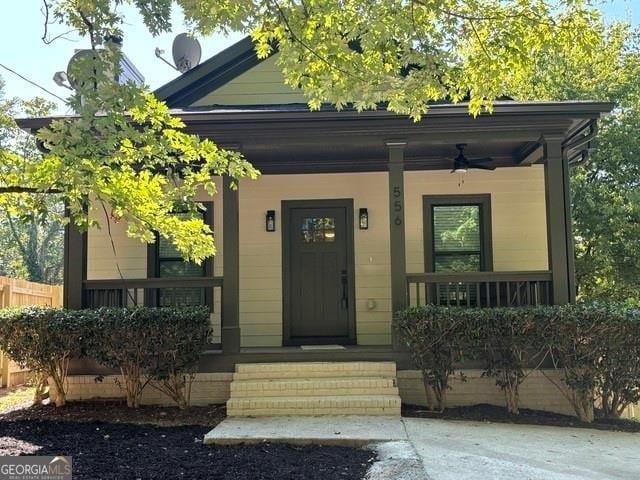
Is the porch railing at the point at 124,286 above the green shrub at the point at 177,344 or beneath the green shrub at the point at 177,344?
above

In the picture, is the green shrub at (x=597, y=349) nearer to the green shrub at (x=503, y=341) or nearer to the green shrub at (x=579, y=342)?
the green shrub at (x=579, y=342)

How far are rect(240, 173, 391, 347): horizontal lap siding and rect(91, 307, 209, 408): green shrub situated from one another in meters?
1.94

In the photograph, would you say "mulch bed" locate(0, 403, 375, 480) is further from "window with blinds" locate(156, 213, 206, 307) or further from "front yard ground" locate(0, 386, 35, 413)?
"window with blinds" locate(156, 213, 206, 307)

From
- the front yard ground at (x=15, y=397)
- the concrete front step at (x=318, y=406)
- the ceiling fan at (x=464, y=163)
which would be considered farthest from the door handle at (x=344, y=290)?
the front yard ground at (x=15, y=397)

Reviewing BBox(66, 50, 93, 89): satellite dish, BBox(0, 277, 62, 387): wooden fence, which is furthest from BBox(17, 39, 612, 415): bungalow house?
BBox(66, 50, 93, 89): satellite dish

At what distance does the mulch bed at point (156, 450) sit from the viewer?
13.5 ft

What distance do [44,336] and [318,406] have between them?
2.99 metres

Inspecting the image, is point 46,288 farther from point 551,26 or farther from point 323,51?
point 551,26

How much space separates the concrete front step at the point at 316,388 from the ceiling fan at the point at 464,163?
9.63ft

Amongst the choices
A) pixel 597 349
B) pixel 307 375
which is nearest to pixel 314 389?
pixel 307 375

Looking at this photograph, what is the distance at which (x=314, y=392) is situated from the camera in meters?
6.27

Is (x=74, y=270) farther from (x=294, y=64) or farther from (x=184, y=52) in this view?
(x=184, y=52)

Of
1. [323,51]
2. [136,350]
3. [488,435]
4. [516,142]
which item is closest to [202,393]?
[136,350]

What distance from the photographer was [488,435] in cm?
532
